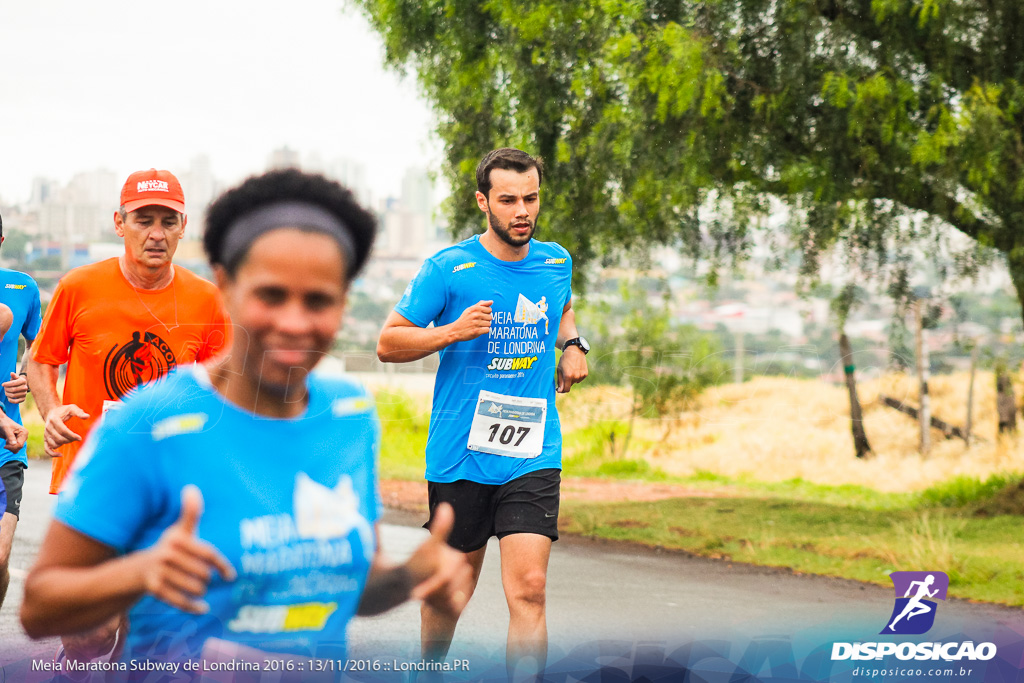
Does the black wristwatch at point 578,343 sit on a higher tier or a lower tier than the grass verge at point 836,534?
higher

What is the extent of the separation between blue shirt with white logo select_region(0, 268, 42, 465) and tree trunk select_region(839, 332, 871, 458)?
23.4ft

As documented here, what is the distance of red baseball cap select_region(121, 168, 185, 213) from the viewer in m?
3.88

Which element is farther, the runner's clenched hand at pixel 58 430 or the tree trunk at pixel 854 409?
the tree trunk at pixel 854 409

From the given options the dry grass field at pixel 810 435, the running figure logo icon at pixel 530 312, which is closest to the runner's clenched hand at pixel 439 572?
the running figure logo icon at pixel 530 312

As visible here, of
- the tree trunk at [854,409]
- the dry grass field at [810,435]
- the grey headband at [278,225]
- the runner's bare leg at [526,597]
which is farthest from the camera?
the dry grass field at [810,435]

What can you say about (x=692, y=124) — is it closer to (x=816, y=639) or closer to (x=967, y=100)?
(x=967, y=100)

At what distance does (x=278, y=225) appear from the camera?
168 cm

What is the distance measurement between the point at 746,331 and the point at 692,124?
3882 millimetres

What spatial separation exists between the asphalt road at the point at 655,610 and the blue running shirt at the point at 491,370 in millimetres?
1053

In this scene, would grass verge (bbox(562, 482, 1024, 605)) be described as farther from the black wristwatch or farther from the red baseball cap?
the red baseball cap

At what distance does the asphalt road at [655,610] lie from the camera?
223 inches

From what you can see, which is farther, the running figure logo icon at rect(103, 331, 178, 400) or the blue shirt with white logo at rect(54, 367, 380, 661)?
the running figure logo icon at rect(103, 331, 178, 400)

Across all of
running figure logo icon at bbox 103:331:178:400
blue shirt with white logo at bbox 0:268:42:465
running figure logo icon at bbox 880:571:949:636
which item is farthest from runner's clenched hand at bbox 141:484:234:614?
running figure logo icon at bbox 880:571:949:636

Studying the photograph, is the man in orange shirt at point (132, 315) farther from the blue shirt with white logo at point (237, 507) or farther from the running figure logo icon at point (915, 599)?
the running figure logo icon at point (915, 599)
